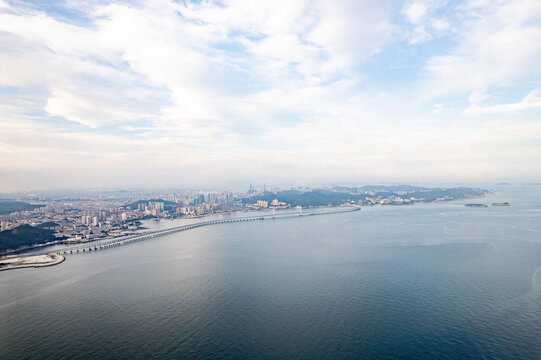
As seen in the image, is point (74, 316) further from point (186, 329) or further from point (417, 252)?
point (417, 252)

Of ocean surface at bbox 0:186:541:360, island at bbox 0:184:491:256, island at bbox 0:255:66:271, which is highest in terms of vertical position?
island at bbox 0:184:491:256

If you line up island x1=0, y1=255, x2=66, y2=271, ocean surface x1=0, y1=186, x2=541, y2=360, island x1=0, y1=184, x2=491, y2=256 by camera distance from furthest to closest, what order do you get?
island x1=0, y1=184, x2=491, y2=256, island x1=0, y1=255, x2=66, y2=271, ocean surface x1=0, y1=186, x2=541, y2=360

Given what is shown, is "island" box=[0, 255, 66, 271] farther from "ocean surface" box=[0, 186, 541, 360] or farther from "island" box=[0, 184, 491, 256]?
"island" box=[0, 184, 491, 256]

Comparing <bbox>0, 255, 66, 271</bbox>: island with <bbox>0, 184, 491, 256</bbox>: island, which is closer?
<bbox>0, 255, 66, 271</bbox>: island

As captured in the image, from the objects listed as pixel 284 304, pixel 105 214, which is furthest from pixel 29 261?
pixel 105 214

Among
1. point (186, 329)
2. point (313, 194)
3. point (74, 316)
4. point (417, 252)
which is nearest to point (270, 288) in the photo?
point (186, 329)

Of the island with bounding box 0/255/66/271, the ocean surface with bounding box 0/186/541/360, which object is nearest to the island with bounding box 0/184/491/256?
the island with bounding box 0/255/66/271

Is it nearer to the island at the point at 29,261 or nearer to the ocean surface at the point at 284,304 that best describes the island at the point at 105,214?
the island at the point at 29,261

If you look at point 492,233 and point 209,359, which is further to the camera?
point 492,233
